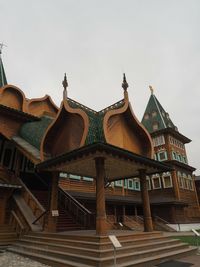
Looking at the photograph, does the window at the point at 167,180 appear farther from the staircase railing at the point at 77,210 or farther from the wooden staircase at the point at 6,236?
the wooden staircase at the point at 6,236

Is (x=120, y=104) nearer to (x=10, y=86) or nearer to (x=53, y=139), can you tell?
(x=53, y=139)

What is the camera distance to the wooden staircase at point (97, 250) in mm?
6465

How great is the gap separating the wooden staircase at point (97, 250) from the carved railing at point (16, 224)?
1.16m

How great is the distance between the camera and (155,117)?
36875mm

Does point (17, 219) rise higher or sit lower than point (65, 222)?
higher

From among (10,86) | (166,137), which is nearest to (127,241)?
(10,86)

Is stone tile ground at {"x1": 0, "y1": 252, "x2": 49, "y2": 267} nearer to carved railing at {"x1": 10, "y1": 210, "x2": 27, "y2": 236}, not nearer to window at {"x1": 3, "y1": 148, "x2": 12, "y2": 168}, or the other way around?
carved railing at {"x1": 10, "y1": 210, "x2": 27, "y2": 236}

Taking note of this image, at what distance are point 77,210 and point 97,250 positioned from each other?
6.98m

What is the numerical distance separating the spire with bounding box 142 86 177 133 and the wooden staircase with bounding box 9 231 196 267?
26.9m

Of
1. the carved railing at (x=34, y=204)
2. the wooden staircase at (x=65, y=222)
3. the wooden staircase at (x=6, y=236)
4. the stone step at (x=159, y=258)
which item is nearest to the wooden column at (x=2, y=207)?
the wooden staircase at (x=6, y=236)

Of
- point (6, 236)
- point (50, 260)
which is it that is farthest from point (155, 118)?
point (50, 260)

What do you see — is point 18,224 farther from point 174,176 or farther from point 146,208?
point 174,176

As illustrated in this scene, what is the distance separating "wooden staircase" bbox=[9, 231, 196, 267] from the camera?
6.46 meters

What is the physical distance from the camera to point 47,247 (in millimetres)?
8430
